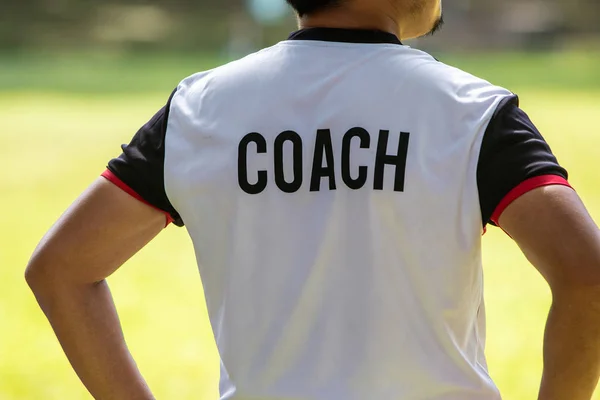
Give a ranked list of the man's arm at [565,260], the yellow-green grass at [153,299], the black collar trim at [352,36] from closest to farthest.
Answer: the man's arm at [565,260] < the black collar trim at [352,36] < the yellow-green grass at [153,299]

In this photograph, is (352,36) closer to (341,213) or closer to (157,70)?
(341,213)

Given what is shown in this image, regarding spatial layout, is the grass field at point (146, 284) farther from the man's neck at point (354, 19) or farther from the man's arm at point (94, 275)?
the man's neck at point (354, 19)

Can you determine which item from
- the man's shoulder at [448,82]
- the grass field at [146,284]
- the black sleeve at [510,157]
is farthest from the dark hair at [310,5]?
the grass field at [146,284]

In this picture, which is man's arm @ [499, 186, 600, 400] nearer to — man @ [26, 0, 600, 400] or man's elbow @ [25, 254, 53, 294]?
man @ [26, 0, 600, 400]

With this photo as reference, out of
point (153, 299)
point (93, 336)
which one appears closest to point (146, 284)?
point (153, 299)

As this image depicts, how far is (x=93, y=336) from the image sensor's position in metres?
1.57

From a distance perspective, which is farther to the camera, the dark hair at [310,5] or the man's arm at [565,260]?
the dark hair at [310,5]

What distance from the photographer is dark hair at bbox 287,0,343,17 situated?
1.46m

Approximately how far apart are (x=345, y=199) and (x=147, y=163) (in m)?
0.29

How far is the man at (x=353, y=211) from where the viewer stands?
1.29m

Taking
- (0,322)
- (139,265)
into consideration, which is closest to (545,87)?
(139,265)

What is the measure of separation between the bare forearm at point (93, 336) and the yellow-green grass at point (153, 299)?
349cm

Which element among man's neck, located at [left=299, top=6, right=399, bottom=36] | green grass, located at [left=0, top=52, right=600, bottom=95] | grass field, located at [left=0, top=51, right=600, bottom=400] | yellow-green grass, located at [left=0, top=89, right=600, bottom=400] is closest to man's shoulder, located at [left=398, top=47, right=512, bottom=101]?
man's neck, located at [left=299, top=6, right=399, bottom=36]

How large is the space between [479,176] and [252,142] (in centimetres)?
31
